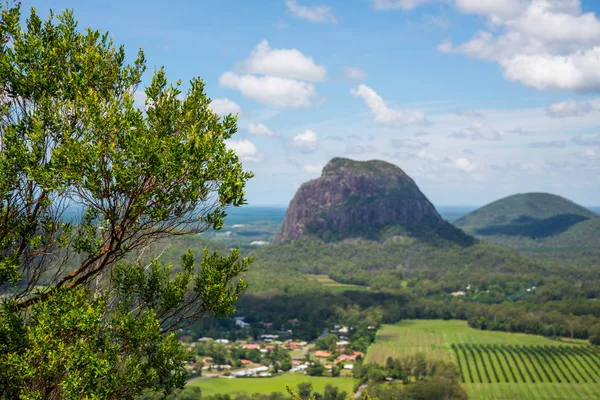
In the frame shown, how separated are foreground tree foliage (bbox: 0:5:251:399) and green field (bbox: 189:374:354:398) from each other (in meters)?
67.4

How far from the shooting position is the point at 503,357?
323ft

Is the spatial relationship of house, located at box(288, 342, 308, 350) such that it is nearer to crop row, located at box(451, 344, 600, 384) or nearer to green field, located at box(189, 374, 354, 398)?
green field, located at box(189, 374, 354, 398)

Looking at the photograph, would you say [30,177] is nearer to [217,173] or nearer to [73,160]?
[73,160]

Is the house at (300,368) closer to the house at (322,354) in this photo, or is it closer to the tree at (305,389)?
the house at (322,354)

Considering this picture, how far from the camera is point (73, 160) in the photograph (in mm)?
10008

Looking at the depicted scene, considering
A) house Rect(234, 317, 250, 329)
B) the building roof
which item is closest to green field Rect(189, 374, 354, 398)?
the building roof

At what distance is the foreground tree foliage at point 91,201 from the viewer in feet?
33.1

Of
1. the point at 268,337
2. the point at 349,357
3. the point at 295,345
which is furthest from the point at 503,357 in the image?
the point at 268,337

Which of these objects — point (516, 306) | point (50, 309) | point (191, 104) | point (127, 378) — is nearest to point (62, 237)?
point (50, 309)

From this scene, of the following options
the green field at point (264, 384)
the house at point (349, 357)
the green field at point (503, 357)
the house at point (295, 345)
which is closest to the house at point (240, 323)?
the house at point (295, 345)

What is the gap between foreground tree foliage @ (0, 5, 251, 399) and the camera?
10.1 metres

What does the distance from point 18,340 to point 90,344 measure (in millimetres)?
1267

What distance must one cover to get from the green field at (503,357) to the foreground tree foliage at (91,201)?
7319cm

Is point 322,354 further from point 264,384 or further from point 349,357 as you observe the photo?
point 264,384
